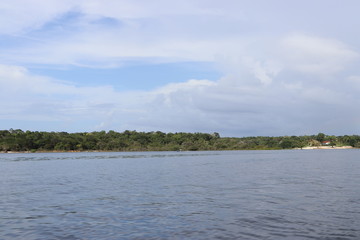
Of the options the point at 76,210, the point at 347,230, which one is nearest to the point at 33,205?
the point at 76,210

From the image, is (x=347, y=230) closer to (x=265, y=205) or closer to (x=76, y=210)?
(x=265, y=205)

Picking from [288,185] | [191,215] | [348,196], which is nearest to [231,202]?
[191,215]

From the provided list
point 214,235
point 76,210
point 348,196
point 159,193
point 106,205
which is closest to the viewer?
point 214,235

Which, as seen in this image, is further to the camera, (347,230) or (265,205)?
(265,205)

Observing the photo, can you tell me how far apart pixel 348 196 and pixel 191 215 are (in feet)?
61.5

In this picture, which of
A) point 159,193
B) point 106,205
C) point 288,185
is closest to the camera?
point 106,205

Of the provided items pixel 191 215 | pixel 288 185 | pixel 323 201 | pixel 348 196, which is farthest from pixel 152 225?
pixel 288 185

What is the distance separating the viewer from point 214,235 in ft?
74.7

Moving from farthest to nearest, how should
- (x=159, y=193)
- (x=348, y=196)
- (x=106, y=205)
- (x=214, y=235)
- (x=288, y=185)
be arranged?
(x=288, y=185) → (x=159, y=193) → (x=348, y=196) → (x=106, y=205) → (x=214, y=235)

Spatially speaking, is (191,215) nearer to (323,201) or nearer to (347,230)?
(347,230)

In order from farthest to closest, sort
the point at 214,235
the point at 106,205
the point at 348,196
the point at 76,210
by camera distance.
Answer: the point at 348,196, the point at 106,205, the point at 76,210, the point at 214,235

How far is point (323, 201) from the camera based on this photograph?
34906mm

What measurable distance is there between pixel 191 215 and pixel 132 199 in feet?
35.3

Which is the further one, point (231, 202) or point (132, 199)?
point (132, 199)
